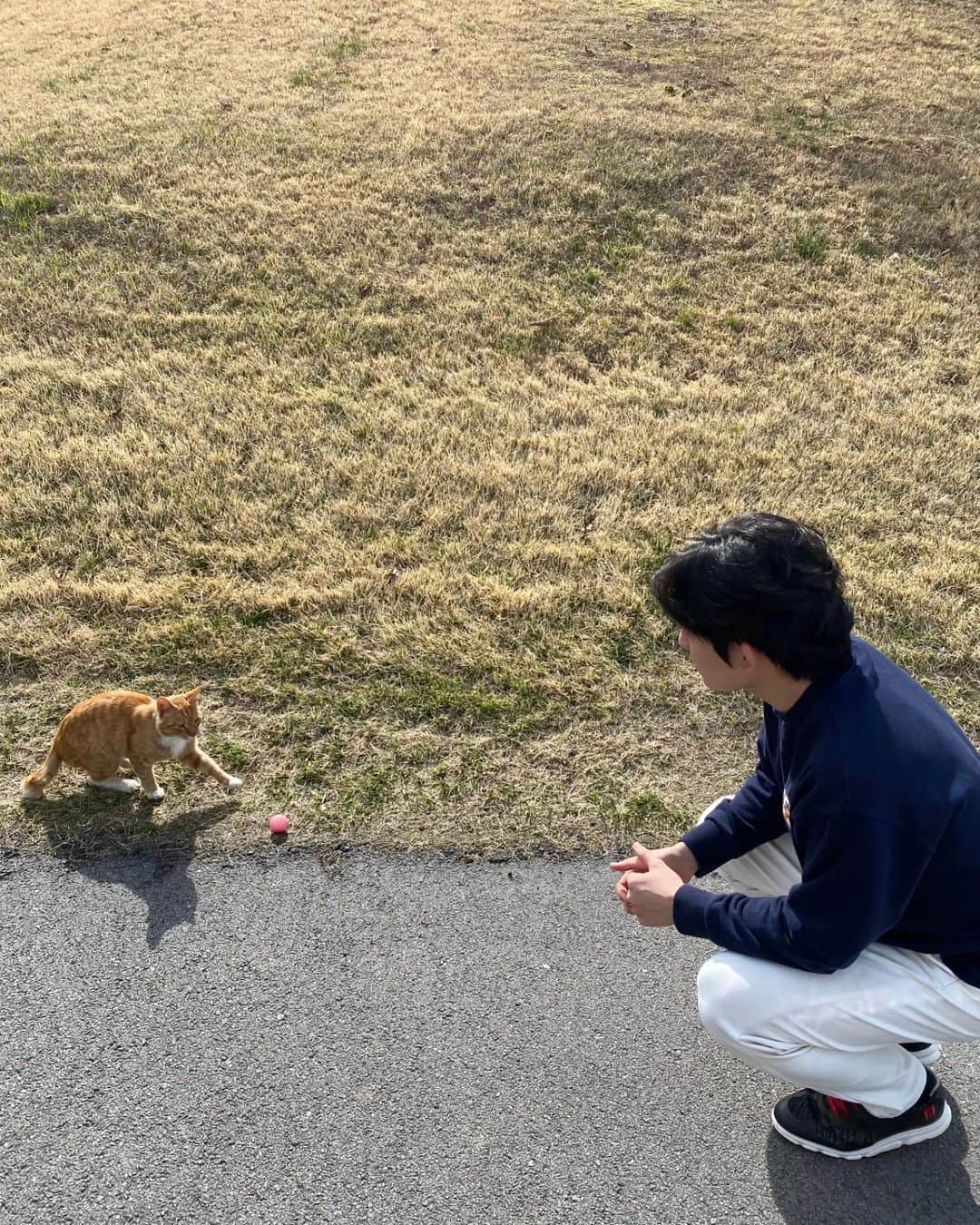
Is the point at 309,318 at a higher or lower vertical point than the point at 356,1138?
higher

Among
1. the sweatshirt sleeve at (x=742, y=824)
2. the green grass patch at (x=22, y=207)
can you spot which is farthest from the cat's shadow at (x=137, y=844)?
the green grass patch at (x=22, y=207)

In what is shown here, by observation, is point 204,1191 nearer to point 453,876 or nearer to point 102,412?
point 453,876

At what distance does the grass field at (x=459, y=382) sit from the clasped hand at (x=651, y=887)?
2.75 feet

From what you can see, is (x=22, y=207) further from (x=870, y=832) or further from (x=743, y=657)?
(x=870, y=832)

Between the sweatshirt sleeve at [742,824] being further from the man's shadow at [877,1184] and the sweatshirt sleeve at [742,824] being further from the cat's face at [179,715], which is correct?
the cat's face at [179,715]

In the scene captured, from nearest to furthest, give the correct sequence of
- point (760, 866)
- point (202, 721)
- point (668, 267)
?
point (760, 866) < point (202, 721) < point (668, 267)

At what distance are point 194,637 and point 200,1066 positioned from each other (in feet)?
6.81

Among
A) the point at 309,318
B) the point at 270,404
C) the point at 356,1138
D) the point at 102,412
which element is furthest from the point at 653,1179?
the point at 309,318

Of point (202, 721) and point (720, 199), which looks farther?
point (720, 199)

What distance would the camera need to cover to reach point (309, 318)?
23.1 ft

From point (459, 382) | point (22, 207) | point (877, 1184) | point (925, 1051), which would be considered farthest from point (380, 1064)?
point (22, 207)

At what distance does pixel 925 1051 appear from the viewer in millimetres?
2486

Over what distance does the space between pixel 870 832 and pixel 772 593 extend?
1.73 ft

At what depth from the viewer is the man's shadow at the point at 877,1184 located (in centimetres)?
232
